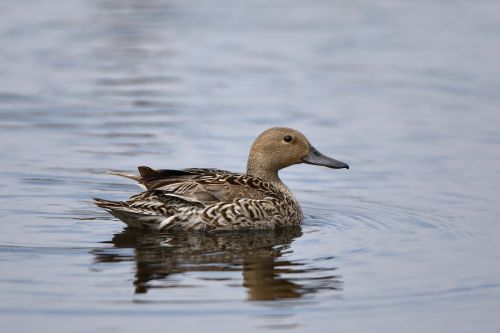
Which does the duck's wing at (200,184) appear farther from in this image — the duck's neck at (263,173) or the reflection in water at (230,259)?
the duck's neck at (263,173)

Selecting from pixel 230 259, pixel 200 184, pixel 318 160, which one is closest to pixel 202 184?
pixel 200 184

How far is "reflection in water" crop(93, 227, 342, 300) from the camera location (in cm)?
1018

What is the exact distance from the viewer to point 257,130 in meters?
16.9

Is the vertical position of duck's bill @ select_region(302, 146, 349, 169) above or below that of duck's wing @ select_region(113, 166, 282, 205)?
above

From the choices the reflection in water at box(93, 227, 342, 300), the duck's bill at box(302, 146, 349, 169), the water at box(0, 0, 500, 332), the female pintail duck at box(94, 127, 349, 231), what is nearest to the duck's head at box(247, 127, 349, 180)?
the duck's bill at box(302, 146, 349, 169)

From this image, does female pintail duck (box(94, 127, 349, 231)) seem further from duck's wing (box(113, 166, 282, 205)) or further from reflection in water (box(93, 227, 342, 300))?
reflection in water (box(93, 227, 342, 300))

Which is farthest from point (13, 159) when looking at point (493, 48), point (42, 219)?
point (493, 48)

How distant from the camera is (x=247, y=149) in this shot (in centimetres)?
1605

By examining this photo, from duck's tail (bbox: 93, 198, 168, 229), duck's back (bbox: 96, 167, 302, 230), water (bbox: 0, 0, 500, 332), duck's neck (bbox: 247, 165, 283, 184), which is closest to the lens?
water (bbox: 0, 0, 500, 332)

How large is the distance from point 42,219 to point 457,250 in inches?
171

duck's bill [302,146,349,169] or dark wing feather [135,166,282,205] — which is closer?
dark wing feather [135,166,282,205]

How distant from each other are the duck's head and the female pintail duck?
0.37 meters

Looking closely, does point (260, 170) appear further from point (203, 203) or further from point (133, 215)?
point (133, 215)

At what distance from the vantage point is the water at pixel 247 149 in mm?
9688
